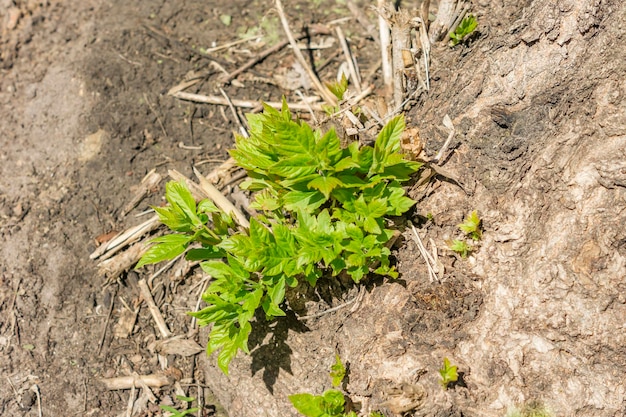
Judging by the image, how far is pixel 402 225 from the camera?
8.86 ft

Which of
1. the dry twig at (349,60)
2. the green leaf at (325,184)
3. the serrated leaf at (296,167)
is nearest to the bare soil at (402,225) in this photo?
the dry twig at (349,60)

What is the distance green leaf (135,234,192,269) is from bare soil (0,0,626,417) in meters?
0.66

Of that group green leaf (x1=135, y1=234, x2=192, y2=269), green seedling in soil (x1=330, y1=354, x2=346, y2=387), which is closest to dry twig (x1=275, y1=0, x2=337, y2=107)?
green leaf (x1=135, y1=234, x2=192, y2=269)

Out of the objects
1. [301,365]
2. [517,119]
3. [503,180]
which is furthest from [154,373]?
[517,119]

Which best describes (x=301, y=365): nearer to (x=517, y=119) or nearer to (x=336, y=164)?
(x=336, y=164)

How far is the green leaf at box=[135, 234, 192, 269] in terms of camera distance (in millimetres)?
2508

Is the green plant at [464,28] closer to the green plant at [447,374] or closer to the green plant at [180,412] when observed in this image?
the green plant at [447,374]

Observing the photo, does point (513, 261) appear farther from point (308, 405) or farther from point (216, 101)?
point (216, 101)

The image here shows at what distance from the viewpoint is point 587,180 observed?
2.18 metres

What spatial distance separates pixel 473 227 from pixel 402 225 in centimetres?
41

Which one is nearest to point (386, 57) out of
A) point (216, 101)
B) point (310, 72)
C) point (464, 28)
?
point (310, 72)

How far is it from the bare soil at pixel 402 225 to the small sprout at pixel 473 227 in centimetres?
8

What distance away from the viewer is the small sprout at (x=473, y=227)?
2398 mm

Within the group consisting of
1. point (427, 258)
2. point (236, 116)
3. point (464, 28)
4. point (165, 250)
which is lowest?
point (427, 258)
